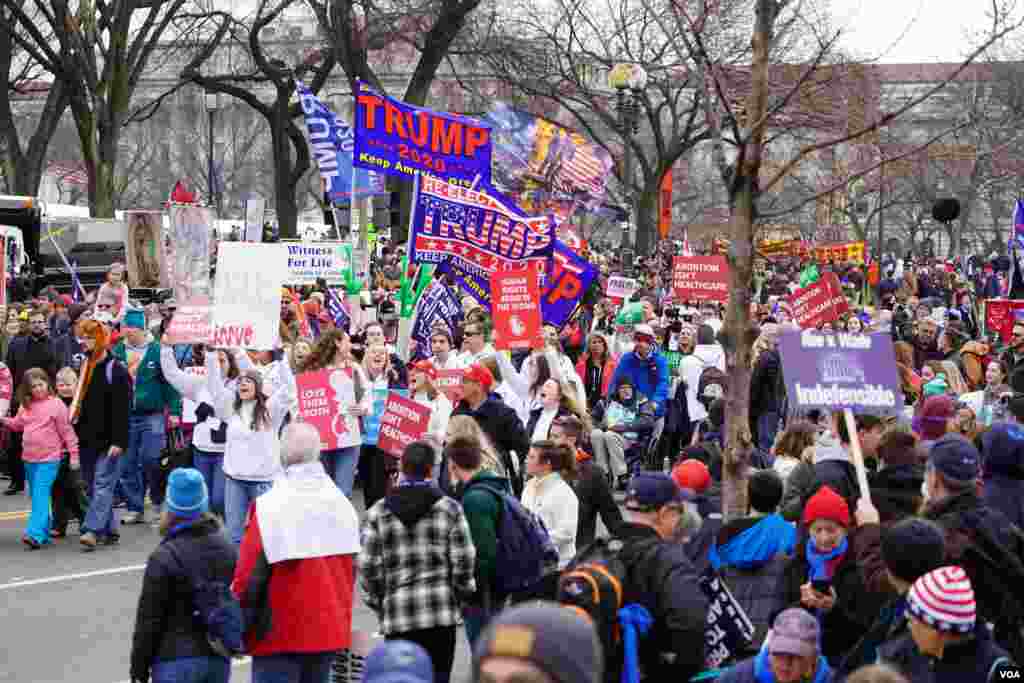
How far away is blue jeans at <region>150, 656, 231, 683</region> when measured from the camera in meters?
6.36

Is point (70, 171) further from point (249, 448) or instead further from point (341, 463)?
point (249, 448)

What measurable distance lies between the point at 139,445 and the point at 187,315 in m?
1.86

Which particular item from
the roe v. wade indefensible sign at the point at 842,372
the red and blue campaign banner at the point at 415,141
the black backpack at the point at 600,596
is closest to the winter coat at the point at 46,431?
the red and blue campaign banner at the point at 415,141

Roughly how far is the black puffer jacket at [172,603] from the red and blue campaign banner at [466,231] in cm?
930

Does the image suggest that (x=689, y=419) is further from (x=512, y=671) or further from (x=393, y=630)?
(x=512, y=671)

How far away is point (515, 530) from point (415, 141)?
10.1 m

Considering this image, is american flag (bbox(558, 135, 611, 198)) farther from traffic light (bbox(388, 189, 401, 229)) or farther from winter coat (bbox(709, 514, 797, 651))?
winter coat (bbox(709, 514, 797, 651))

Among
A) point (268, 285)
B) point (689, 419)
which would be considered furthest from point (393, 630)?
point (689, 419)

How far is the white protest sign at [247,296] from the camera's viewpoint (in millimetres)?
10852

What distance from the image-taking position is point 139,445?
13117 millimetres

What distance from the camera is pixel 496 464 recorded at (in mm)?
8844

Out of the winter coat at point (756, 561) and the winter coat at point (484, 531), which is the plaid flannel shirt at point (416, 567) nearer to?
the winter coat at point (484, 531)

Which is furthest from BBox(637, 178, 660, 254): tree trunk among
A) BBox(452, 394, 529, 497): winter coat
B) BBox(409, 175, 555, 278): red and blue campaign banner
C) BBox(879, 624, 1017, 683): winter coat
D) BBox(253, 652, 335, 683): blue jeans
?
BBox(879, 624, 1017, 683): winter coat

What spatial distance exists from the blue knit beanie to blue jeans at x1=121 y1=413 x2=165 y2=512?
654cm
